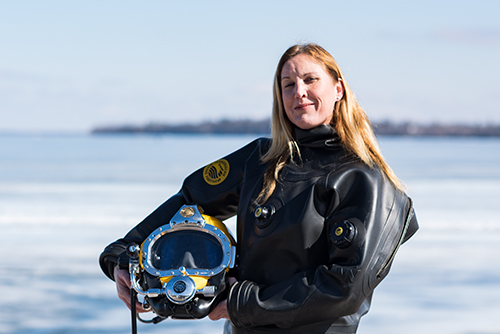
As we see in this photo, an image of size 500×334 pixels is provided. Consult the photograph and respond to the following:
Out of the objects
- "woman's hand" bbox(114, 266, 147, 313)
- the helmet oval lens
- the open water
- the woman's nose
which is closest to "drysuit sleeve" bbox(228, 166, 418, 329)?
the helmet oval lens

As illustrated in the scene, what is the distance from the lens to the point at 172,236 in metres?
1.71

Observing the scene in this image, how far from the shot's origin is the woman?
153 centimetres

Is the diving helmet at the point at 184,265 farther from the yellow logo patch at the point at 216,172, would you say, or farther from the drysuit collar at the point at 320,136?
the drysuit collar at the point at 320,136

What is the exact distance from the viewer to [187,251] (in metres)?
1.68

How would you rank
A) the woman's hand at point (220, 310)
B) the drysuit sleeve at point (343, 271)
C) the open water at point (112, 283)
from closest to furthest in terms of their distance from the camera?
the drysuit sleeve at point (343, 271), the woman's hand at point (220, 310), the open water at point (112, 283)

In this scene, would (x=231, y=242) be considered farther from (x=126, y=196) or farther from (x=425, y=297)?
(x=126, y=196)

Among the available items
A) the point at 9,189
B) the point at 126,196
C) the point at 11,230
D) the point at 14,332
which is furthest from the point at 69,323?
the point at 9,189

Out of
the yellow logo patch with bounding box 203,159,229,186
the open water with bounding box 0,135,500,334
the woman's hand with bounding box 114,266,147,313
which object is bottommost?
the open water with bounding box 0,135,500,334

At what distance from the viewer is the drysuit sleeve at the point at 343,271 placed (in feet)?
4.95

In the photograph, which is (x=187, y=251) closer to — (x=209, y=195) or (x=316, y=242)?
(x=209, y=195)

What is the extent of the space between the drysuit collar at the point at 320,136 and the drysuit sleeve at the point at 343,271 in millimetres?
118

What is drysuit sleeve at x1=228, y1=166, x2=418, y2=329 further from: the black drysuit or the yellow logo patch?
the yellow logo patch

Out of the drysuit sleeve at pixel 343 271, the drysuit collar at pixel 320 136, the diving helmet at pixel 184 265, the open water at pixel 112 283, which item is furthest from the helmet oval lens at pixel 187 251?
the open water at pixel 112 283

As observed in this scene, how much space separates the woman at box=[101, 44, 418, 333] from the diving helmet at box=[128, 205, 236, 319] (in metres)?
0.05
